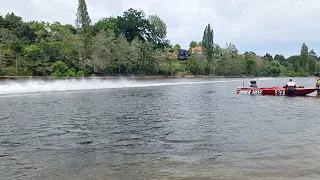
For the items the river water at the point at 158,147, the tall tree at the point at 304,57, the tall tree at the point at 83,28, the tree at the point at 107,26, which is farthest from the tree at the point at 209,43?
the river water at the point at 158,147

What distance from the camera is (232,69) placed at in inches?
6732

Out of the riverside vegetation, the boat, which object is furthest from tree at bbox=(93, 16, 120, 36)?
the boat

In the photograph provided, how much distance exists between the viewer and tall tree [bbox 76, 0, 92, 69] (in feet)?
336

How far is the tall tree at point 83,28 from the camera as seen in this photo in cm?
10228

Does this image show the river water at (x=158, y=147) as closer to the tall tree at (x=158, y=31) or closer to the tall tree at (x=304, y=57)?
the tall tree at (x=158, y=31)

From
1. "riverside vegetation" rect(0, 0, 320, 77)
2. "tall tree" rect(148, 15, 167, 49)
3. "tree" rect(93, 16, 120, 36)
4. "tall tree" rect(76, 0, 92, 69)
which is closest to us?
"riverside vegetation" rect(0, 0, 320, 77)

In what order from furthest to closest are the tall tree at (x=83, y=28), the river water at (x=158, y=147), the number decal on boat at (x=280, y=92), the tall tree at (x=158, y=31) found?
the tall tree at (x=158, y=31), the tall tree at (x=83, y=28), the number decal on boat at (x=280, y=92), the river water at (x=158, y=147)

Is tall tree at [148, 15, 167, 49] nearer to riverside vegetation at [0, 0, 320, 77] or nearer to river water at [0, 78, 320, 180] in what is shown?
riverside vegetation at [0, 0, 320, 77]

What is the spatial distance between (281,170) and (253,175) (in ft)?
4.21

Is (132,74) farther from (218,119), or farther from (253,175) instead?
(253,175)

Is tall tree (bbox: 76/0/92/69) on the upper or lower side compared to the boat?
upper

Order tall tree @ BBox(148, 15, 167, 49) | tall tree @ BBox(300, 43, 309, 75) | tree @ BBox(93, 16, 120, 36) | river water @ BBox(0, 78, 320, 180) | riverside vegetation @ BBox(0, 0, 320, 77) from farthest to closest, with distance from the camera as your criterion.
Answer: tall tree @ BBox(300, 43, 309, 75) < tall tree @ BBox(148, 15, 167, 49) < tree @ BBox(93, 16, 120, 36) < riverside vegetation @ BBox(0, 0, 320, 77) < river water @ BBox(0, 78, 320, 180)

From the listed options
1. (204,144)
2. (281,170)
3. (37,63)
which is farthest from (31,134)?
(37,63)

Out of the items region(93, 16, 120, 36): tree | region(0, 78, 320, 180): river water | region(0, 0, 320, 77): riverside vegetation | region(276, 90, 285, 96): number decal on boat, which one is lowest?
region(0, 78, 320, 180): river water
